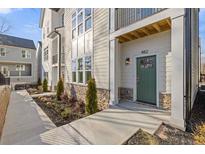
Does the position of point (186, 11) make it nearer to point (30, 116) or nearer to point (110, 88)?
point (110, 88)

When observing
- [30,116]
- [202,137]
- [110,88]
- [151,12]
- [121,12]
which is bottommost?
[30,116]

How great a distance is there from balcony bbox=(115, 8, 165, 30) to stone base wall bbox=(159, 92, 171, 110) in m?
2.73

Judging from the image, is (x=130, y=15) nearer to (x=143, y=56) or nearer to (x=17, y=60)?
(x=143, y=56)

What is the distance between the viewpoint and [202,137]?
3.54 metres

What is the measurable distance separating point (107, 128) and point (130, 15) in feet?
13.9

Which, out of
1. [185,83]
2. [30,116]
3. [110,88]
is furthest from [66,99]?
[185,83]

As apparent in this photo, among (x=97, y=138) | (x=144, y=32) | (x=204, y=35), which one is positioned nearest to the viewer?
(x=97, y=138)

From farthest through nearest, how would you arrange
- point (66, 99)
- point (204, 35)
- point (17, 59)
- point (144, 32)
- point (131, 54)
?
point (17, 59) < point (66, 99) < point (204, 35) < point (131, 54) < point (144, 32)

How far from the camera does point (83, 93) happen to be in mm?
9805

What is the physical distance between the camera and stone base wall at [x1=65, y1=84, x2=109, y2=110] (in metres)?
7.70

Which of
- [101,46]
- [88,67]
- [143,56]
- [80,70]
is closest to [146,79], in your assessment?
[143,56]

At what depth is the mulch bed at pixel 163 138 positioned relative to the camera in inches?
152
